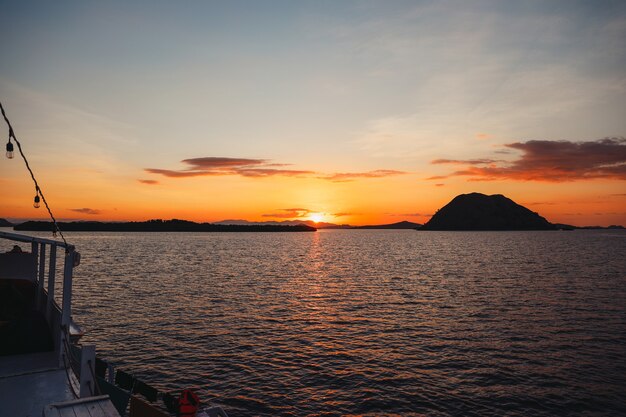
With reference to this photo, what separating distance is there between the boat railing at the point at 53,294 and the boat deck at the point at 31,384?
47cm

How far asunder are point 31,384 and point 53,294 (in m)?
6.46

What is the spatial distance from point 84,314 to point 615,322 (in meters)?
46.4

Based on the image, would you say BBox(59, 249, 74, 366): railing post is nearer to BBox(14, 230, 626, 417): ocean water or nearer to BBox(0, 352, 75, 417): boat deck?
BBox(0, 352, 75, 417): boat deck

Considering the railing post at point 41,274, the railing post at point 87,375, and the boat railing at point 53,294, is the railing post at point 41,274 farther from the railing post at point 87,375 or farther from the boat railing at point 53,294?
the railing post at point 87,375

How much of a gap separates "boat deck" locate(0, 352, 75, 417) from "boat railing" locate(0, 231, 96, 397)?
1.53ft

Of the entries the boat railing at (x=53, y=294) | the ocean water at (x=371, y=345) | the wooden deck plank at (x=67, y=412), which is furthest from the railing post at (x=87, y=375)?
the ocean water at (x=371, y=345)

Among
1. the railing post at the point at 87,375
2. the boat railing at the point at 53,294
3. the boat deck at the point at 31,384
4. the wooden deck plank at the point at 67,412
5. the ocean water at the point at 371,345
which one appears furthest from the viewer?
the ocean water at the point at 371,345

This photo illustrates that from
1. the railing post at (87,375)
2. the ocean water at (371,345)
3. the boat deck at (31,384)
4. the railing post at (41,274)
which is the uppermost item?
the railing post at (41,274)

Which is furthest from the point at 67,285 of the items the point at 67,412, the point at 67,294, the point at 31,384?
the point at 67,412

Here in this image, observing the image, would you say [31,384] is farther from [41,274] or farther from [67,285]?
[41,274]

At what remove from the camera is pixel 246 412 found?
1775 centimetres

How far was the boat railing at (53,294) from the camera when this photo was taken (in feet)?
35.9

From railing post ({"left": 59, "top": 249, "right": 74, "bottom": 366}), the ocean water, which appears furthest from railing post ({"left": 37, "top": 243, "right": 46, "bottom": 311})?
the ocean water

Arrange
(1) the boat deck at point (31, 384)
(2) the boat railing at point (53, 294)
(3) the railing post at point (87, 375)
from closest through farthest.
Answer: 1. (1) the boat deck at point (31, 384)
2. (3) the railing post at point (87, 375)
3. (2) the boat railing at point (53, 294)
